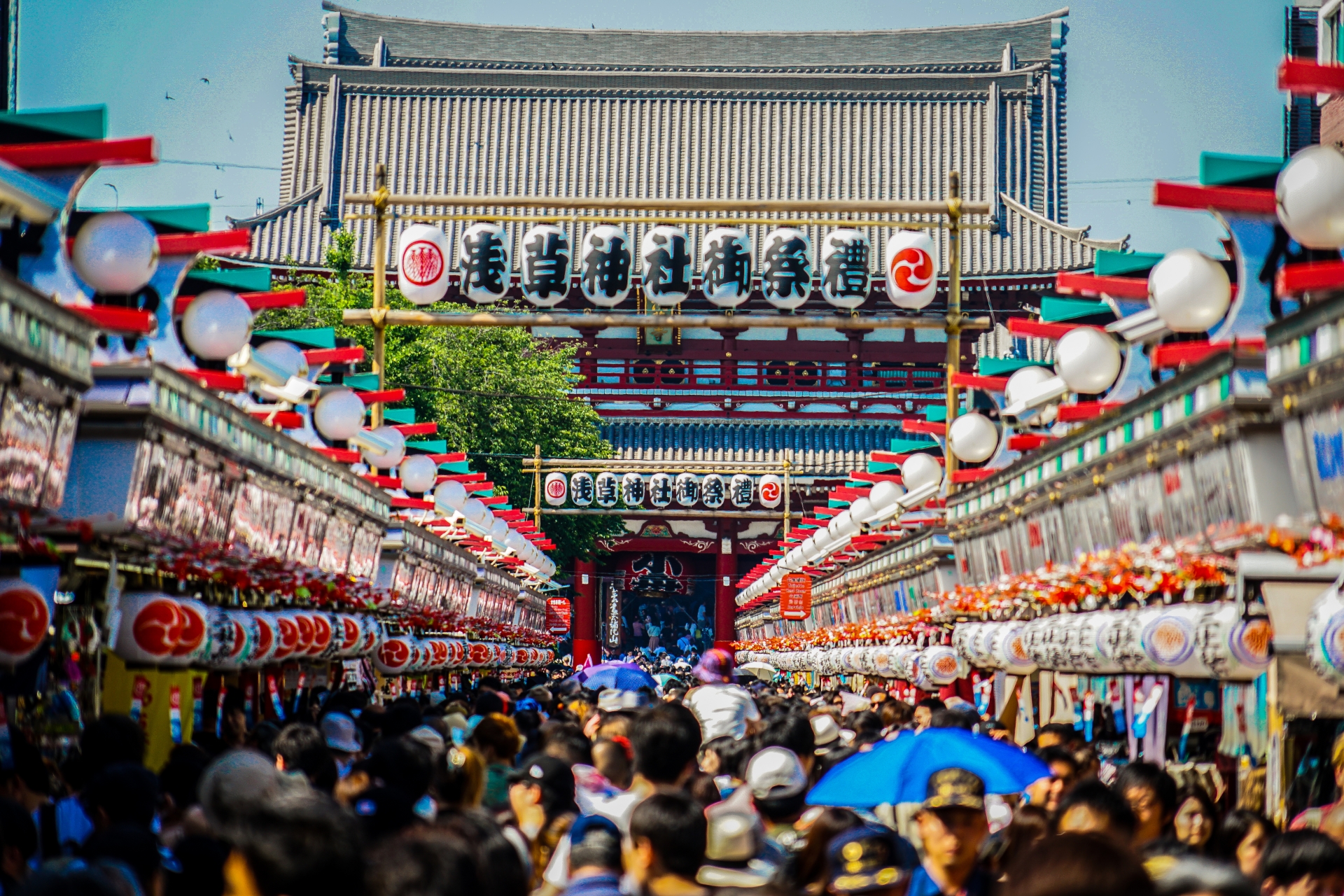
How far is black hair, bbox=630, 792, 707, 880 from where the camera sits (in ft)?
17.2

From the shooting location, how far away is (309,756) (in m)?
8.86

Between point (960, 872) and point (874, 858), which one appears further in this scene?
point (960, 872)

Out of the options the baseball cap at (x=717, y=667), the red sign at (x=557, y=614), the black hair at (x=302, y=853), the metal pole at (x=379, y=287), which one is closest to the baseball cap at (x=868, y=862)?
the black hair at (x=302, y=853)

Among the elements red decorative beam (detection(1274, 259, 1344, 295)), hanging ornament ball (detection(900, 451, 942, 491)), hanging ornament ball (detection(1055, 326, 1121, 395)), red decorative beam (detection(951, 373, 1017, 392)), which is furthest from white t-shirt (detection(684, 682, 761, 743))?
hanging ornament ball (detection(900, 451, 942, 491))

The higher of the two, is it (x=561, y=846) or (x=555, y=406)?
(x=555, y=406)

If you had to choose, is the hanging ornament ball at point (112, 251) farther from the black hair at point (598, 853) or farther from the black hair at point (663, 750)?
the black hair at point (598, 853)

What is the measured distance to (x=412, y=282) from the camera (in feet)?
73.6

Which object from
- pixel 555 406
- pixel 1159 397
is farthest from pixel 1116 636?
pixel 555 406

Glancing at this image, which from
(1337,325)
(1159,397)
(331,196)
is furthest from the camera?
(331,196)

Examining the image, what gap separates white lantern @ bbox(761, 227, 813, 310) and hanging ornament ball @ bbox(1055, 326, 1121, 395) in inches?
365

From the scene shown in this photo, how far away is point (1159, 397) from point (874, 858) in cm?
710

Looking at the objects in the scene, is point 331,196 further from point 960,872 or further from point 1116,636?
point 960,872

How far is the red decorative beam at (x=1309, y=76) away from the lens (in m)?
9.09

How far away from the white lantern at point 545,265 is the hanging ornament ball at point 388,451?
10.5 feet
